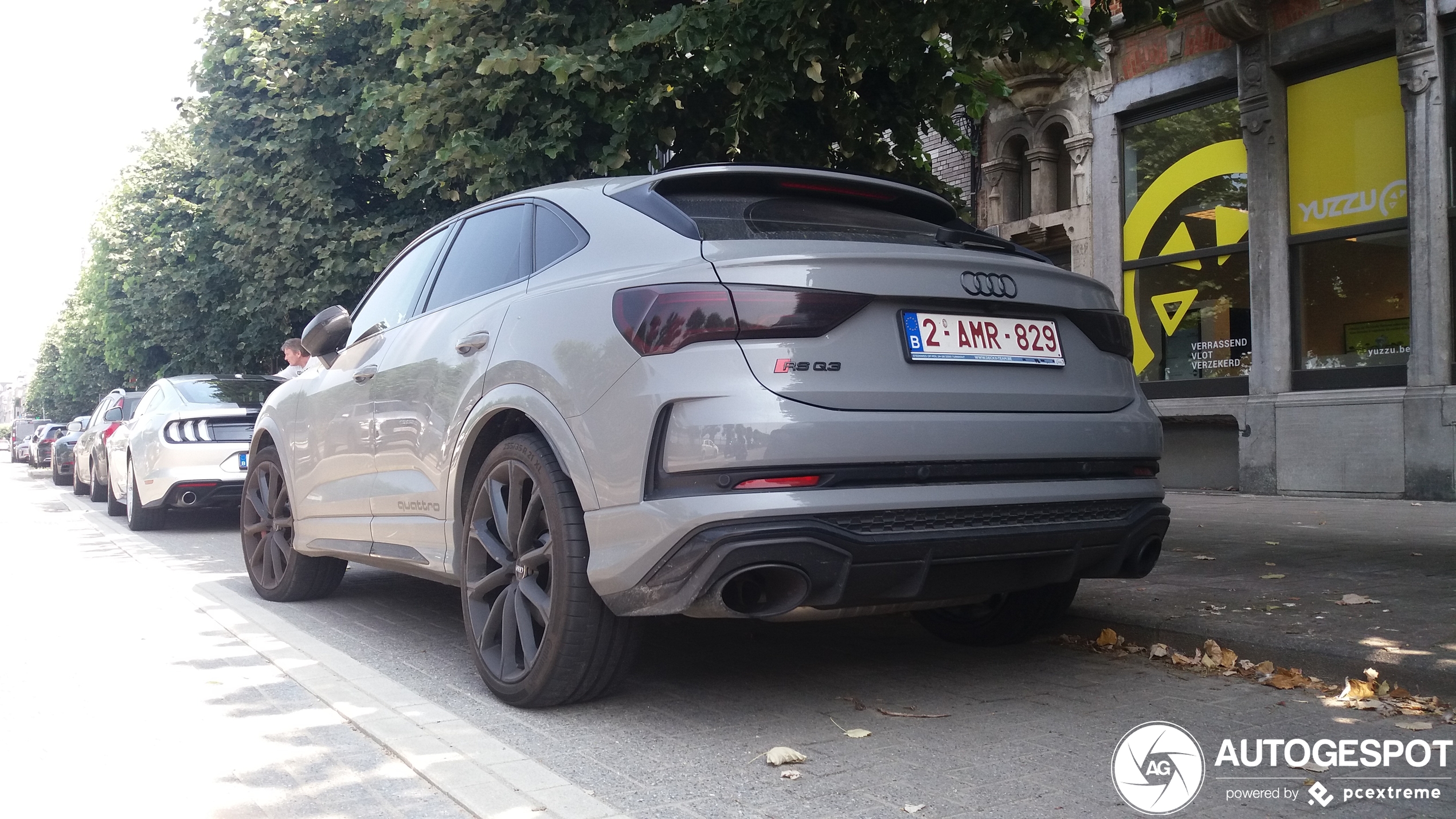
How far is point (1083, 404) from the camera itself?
4016 millimetres

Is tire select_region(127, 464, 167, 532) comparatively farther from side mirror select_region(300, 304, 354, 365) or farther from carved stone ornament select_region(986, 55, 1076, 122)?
carved stone ornament select_region(986, 55, 1076, 122)

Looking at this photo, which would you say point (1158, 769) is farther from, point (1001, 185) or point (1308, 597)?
point (1001, 185)

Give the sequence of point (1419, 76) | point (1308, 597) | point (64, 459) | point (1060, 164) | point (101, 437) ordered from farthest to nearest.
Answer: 1. point (64, 459)
2. point (1060, 164)
3. point (101, 437)
4. point (1419, 76)
5. point (1308, 597)

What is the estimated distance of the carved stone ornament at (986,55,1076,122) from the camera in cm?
1575

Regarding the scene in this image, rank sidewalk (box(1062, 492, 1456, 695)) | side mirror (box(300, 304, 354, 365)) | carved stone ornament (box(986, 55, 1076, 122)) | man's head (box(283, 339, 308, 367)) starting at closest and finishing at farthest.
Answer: sidewalk (box(1062, 492, 1456, 695))
side mirror (box(300, 304, 354, 365))
man's head (box(283, 339, 308, 367))
carved stone ornament (box(986, 55, 1076, 122))

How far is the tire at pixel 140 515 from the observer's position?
12.1m

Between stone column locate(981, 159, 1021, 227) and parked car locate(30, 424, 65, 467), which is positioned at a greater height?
stone column locate(981, 159, 1021, 227)

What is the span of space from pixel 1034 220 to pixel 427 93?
31.4ft

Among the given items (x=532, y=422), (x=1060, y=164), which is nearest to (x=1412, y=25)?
(x=1060, y=164)

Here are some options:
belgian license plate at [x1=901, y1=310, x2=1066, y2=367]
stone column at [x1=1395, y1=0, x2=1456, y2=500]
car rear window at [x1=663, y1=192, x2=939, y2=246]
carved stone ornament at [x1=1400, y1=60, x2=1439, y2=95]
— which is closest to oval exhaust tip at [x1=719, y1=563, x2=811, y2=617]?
belgian license plate at [x1=901, y1=310, x2=1066, y2=367]

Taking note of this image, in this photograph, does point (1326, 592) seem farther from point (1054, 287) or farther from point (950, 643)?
point (1054, 287)

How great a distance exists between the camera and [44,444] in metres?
A: 37.8

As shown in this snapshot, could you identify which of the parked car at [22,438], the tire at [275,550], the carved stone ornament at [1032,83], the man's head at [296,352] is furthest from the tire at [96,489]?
the parked car at [22,438]

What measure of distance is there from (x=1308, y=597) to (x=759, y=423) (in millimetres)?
3268
